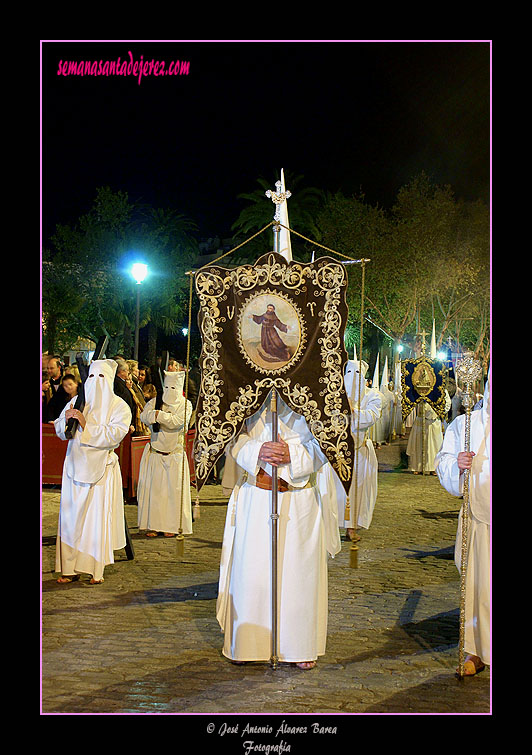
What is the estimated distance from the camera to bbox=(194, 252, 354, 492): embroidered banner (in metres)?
5.88

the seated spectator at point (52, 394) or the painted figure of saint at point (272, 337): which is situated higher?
the painted figure of saint at point (272, 337)

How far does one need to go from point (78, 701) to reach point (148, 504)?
19.7 ft

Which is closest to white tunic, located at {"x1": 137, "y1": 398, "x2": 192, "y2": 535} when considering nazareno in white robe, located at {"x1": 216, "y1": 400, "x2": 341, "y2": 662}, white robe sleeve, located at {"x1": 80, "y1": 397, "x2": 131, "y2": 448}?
white robe sleeve, located at {"x1": 80, "y1": 397, "x2": 131, "y2": 448}

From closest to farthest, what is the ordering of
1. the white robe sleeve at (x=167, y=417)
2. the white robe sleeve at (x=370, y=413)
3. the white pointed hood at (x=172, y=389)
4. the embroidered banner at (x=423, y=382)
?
the white robe sleeve at (x=167, y=417) → the white pointed hood at (x=172, y=389) → the white robe sleeve at (x=370, y=413) → the embroidered banner at (x=423, y=382)

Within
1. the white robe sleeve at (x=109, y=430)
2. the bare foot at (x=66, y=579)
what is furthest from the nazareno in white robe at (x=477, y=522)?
the bare foot at (x=66, y=579)

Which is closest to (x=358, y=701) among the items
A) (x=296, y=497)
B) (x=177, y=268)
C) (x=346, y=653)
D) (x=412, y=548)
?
(x=346, y=653)

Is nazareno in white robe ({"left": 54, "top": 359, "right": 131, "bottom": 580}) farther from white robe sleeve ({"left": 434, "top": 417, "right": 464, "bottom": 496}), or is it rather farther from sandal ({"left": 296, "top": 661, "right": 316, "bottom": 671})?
white robe sleeve ({"left": 434, "top": 417, "right": 464, "bottom": 496})

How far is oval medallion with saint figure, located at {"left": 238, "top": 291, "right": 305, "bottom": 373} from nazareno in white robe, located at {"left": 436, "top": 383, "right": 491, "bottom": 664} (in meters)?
1.42

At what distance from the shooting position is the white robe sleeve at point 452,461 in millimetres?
5883

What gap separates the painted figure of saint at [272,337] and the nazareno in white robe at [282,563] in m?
0.52

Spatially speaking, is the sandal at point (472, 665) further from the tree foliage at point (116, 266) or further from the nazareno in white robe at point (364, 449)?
the tree foliage at point (116, 266)

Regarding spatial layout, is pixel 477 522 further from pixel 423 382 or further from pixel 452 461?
pixel 423 382

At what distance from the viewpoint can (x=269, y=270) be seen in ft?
19.4

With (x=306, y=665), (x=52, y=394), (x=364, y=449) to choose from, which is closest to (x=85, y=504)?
(x=306, y=665)
